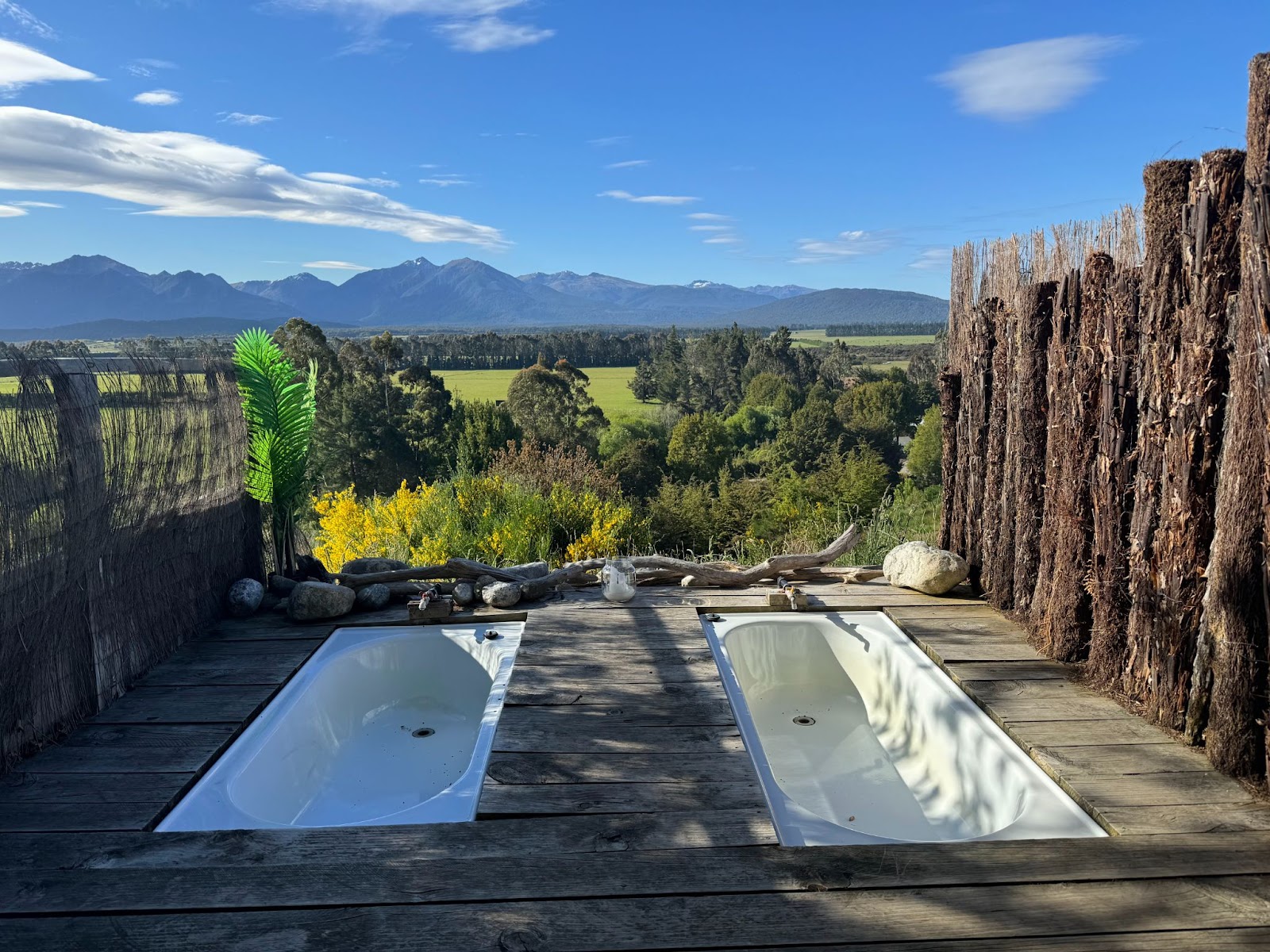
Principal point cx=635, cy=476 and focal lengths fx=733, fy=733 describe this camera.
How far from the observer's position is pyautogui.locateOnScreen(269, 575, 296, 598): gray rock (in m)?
4.05

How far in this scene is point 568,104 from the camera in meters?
15.2

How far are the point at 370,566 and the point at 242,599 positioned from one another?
2.43ft

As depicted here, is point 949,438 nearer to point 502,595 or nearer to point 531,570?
point 531,570

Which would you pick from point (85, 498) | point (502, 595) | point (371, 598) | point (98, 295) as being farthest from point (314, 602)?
point (98, 295)

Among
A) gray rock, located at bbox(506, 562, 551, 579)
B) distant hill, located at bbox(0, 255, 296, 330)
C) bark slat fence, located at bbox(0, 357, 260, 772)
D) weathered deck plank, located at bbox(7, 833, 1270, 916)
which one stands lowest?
A: weathered deck plank, located at bbox(7, 833, 1270, 916)

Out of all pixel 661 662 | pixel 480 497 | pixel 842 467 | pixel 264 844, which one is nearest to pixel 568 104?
pixel 842 467

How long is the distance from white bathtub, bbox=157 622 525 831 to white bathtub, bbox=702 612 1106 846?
3.55ft

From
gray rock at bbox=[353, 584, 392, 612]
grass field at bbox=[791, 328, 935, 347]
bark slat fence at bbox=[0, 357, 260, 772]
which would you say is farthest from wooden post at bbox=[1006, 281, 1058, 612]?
grass field at bbox=[791, 328, 935, 347]

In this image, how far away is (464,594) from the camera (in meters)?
3.96

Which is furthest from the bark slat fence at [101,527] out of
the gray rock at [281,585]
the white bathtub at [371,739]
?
the white bathtub at [371,739]

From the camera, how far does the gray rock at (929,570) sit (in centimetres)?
404

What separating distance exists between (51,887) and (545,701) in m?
1.51

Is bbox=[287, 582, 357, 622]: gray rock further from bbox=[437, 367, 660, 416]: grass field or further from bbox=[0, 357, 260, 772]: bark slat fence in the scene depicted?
bbox=[437, 367, 660, 416]: grass field

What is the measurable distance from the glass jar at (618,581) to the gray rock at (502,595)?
489 millimetres
